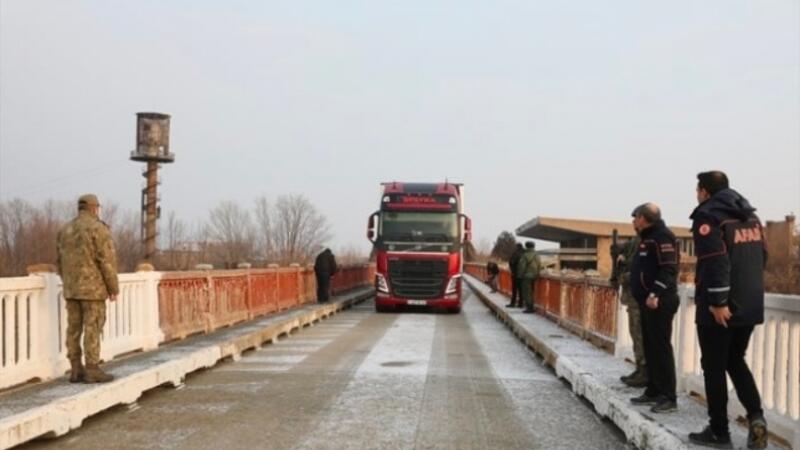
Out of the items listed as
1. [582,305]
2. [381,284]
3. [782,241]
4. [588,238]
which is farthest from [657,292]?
[588,238]

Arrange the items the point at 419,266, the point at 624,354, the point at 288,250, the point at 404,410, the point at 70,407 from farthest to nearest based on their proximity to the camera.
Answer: the point at 288,250 → the point at 419,266 → the point at 624,354 → the point at 404,410 → the point at 70,407

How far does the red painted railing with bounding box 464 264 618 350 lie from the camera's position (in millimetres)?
11438

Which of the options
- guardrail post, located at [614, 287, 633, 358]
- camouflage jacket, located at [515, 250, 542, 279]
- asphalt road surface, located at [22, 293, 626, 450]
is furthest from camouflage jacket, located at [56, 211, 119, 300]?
camouflage jacket, located at [515, 250, 542, 279]

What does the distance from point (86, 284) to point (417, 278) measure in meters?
15.0

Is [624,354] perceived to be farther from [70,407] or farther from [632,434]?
[70,407]

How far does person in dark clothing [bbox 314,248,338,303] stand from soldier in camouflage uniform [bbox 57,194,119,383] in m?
15.7

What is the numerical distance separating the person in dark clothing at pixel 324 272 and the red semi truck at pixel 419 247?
1.94 meters

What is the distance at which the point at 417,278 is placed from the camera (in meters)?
22.1

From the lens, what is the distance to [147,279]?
431 inches

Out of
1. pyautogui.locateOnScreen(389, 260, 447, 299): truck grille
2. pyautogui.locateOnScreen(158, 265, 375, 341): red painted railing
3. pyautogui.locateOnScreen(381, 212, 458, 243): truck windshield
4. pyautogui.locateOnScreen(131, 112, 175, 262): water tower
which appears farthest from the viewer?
pyautogui.locateOnScreen(131, 112, 175, 262): water tower

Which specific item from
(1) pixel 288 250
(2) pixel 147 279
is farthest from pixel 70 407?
(1) pixel 288 250

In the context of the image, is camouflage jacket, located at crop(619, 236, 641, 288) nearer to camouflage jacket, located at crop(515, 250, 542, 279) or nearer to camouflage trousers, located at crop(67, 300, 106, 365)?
camouflage trousers, located at crop(67, 300, 106, 365)

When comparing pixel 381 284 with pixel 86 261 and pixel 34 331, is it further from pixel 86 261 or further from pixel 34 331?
pixel 86 261

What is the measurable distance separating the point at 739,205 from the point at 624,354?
5.39 m
